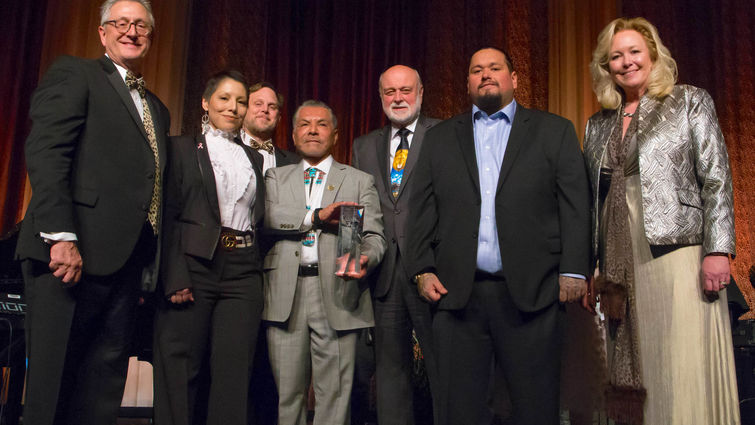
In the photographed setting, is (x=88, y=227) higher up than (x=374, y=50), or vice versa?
(x=374, y=50)

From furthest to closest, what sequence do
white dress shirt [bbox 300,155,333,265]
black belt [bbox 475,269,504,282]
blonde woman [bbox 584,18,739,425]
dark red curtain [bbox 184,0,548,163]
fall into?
dark red curtain [bbox 184,0,548,163] → white dress shirt [bbox 300,155,333,265] → black belt [bbox 475,269,504,282] → blonde woman [bbox 584,18,739,425]

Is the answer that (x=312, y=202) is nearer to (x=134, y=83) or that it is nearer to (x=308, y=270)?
(x=308, y=270)

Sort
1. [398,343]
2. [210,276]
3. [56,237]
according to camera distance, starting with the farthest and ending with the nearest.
→ [398,343]
[210,276]
[56,237]

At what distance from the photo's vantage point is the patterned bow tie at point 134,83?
232cm

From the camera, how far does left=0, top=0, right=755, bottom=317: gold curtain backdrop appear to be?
5027mm

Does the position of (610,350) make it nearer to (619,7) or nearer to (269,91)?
(269,91)

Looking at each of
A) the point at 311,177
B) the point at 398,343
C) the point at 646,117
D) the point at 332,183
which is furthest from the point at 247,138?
the point at 646,117

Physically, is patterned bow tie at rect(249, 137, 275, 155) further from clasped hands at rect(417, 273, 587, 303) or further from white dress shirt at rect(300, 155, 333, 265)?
clasped hands at rect(417, 273, 587, 303)

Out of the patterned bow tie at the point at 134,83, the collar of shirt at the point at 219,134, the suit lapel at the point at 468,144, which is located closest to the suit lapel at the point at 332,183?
the collar of shirt at the point at 219,134

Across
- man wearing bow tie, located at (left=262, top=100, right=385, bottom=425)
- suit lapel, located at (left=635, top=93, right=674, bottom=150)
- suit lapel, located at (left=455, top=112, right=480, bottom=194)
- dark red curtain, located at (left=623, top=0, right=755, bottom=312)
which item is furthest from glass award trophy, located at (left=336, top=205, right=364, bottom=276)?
dark red curtain, located at (left=623, top=0, right=755, bottom=312)

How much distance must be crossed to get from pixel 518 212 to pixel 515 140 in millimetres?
268

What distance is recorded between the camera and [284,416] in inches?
101

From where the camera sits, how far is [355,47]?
5.50m

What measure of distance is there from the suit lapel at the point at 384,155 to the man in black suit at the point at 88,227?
97 cm
